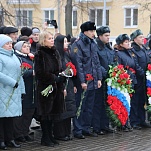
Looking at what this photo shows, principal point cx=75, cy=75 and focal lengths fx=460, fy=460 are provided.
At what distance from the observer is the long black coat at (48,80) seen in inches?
299

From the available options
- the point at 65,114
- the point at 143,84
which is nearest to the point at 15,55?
the point at 65,114

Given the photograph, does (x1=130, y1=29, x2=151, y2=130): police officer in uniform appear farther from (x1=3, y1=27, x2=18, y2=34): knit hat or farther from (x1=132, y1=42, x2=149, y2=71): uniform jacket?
(x1=3, y1=27, x2=18, y2=34): knit hat

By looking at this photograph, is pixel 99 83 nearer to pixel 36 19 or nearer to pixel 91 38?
pixel 91 38

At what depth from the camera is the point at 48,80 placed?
7.59m

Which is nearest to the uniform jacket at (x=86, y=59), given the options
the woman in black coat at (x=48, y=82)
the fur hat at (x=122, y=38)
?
the woman in black coat at (x=48, y=82)

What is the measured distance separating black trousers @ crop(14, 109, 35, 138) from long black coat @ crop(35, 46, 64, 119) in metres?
0.56

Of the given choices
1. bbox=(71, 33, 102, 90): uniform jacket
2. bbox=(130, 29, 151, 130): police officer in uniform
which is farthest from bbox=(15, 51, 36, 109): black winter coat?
bbox=(130, 29, 151, 130): police officer in uniform

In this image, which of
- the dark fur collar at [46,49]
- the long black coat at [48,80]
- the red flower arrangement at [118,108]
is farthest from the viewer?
the red flower arrangement at [118,108]

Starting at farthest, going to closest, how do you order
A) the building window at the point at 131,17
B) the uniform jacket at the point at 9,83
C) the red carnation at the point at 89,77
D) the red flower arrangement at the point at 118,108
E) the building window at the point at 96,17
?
the building window at the point at 96,17 → the building window at the point at 131,17 → the red flower arrangement at the point at 118,108 → the red carnation at the point at 89,77 → the uniform jacket at the point at 9,83

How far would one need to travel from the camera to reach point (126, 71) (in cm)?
895

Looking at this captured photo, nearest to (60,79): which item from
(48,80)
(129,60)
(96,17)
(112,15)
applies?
(48,80)

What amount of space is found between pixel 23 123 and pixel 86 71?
152 centimetres

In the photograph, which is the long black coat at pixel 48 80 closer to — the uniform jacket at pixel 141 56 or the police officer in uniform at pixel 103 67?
the police officer in uniform at pixel 103 67

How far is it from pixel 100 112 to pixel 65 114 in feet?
3.67
